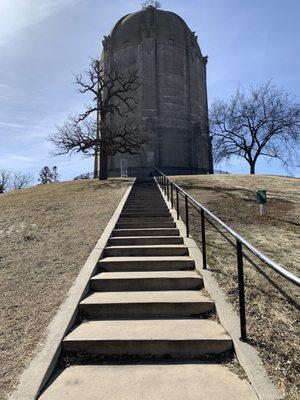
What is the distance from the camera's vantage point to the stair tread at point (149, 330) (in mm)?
4855

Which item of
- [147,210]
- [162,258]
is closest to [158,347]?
[162,258]

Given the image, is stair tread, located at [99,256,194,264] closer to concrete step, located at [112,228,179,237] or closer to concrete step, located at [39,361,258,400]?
concrete step, located at [112,228,179,237]

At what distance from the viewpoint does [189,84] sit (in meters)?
44.8

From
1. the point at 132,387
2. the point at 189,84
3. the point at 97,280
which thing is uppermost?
the point at 189,84

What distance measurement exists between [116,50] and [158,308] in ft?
143

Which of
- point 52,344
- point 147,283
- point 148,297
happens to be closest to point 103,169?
point 147,283

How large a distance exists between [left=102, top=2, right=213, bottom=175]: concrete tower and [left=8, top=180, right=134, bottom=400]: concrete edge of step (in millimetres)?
34699

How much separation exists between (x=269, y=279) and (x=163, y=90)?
38777mm

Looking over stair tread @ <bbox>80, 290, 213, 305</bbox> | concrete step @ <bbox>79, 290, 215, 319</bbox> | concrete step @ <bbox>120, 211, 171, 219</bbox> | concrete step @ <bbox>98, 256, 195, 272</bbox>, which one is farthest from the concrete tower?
concrete step @ <bbox>79, 290, 215, 319</bbox>

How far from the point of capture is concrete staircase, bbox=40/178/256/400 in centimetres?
404

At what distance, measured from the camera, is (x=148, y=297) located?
19.9 feet

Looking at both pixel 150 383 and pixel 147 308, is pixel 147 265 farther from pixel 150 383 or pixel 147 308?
pixel 150 383

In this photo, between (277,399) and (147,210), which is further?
(147,210)

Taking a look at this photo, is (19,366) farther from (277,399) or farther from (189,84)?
(189,84)
